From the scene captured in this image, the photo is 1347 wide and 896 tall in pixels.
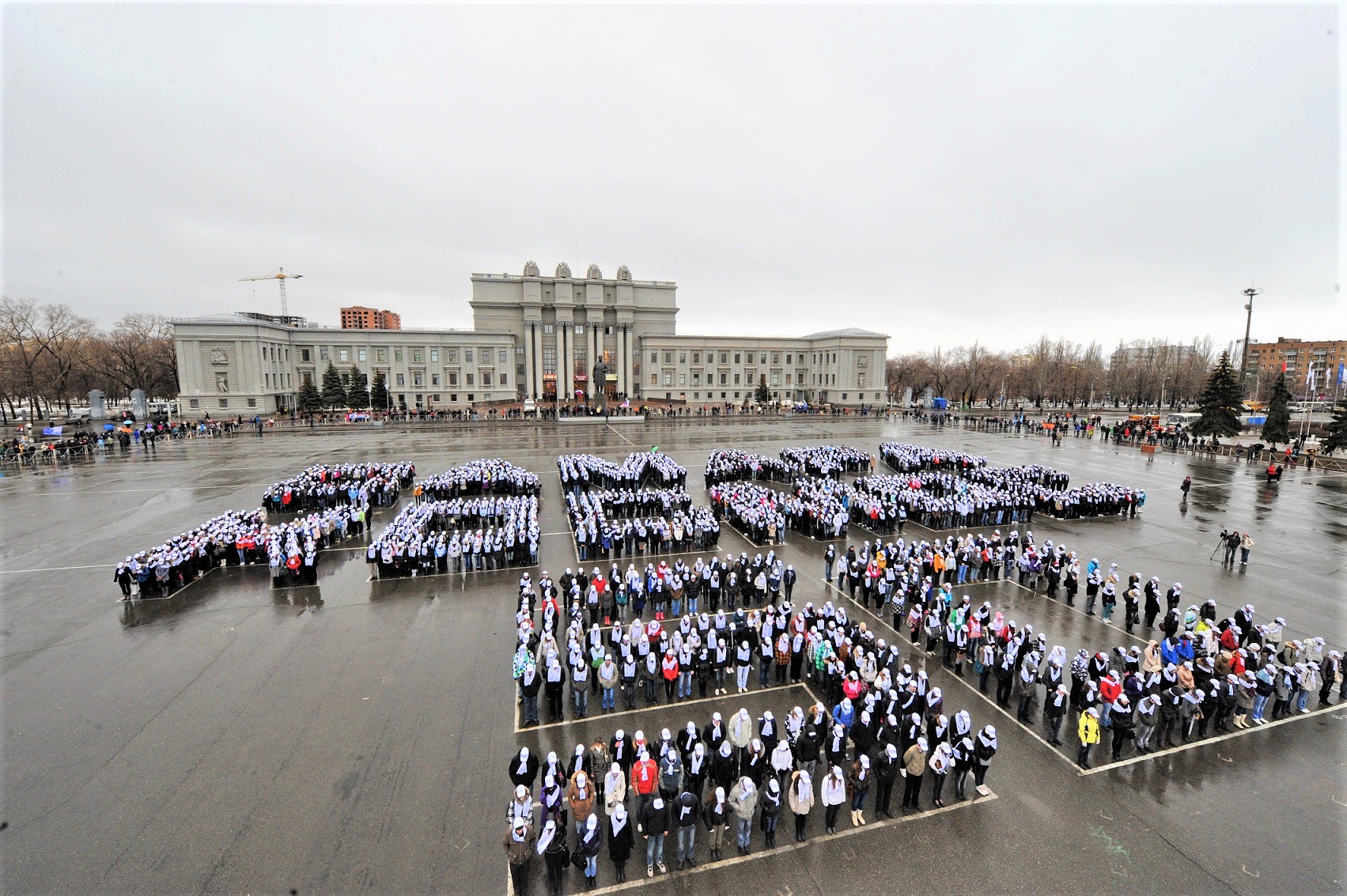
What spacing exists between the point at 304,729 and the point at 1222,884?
12276mm

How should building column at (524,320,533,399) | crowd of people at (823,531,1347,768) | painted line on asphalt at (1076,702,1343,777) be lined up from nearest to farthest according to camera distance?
1. painted line on asphalt at (1076,702,1343,777)
2. crowd of people at (823,531,1347,768)
3. building column at (524,320,533,399)

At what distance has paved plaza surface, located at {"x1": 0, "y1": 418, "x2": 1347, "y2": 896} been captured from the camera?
6.21 metres

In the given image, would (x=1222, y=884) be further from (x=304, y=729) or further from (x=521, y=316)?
(x=521, y=316)

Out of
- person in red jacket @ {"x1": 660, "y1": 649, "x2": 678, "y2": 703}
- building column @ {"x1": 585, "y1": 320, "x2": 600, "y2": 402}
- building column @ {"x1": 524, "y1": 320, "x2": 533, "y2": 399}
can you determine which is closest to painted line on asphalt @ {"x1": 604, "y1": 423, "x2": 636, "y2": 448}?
building column @ {"x1": 585, "y1": 320, "x2": 600, "y2": 402}

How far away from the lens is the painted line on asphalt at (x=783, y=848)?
6.15m

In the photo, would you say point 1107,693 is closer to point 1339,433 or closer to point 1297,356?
point 1339,433

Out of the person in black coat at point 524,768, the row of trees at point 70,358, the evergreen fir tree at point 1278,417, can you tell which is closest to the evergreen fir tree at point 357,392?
the row of trees at point 70,358

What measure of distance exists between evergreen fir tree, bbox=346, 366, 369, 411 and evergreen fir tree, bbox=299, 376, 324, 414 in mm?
3023

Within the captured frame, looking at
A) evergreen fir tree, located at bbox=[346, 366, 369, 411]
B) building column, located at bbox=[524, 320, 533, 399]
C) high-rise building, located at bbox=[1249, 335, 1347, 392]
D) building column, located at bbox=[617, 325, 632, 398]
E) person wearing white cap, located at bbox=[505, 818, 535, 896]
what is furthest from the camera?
high-rise building, located at bbox=[1249, 335, 1347, 392]

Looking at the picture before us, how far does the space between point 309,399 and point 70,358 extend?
973 inches

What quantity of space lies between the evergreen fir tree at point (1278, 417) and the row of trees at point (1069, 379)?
155 ft

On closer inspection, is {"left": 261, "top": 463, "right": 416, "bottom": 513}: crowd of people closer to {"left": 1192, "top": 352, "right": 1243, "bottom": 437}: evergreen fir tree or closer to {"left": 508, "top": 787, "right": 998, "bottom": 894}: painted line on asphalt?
{"left": 508, "top": 787, "right": 998, "bottom": 894}: painted line on asphalt

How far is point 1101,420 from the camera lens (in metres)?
65.8

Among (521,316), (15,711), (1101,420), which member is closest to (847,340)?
(1101,420)
